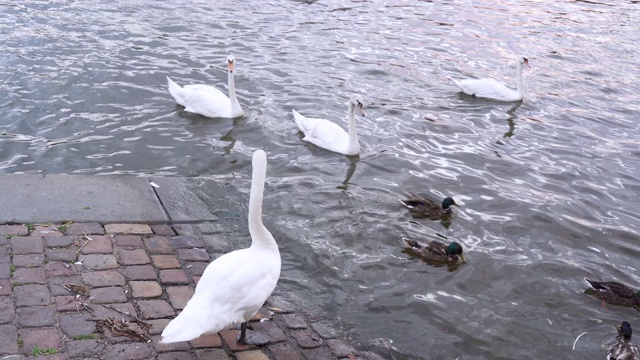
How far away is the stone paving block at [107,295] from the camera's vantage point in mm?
5293

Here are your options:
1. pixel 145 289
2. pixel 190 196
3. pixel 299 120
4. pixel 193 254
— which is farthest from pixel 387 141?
pixel 145 289

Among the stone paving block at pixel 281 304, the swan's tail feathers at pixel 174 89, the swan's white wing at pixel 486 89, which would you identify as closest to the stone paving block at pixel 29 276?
the stone paving block at pixel 281 304

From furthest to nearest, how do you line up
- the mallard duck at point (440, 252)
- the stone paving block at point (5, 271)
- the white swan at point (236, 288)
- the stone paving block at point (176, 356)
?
the mallard duck at point (440, 252), the stone paving block at point (5, 271), the stone paving block at point (176, 356), the white swan at point (236, 288)

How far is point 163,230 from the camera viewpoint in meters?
6.60

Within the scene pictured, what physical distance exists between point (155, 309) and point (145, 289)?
28 cm

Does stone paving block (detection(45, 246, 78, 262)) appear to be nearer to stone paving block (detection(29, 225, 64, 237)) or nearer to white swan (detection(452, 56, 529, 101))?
stone paving block (detection(29, 225, 64, 237))

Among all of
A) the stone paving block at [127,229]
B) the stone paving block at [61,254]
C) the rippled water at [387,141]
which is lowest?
the rippled water at [387,141]

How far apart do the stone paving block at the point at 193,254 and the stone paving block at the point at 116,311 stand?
0.95 meters

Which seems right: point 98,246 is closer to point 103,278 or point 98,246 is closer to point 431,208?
point 103,278

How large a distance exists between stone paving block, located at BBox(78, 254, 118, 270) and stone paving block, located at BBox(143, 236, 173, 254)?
37cm

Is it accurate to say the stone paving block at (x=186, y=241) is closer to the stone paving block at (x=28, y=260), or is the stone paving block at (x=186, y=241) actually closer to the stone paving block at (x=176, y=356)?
the stone paving block at (x=28, y=260)

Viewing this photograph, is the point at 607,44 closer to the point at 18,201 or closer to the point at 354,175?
the point at 354,175

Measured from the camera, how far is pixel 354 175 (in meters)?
9.56

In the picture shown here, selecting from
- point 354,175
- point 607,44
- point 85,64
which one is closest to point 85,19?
point 85,64
